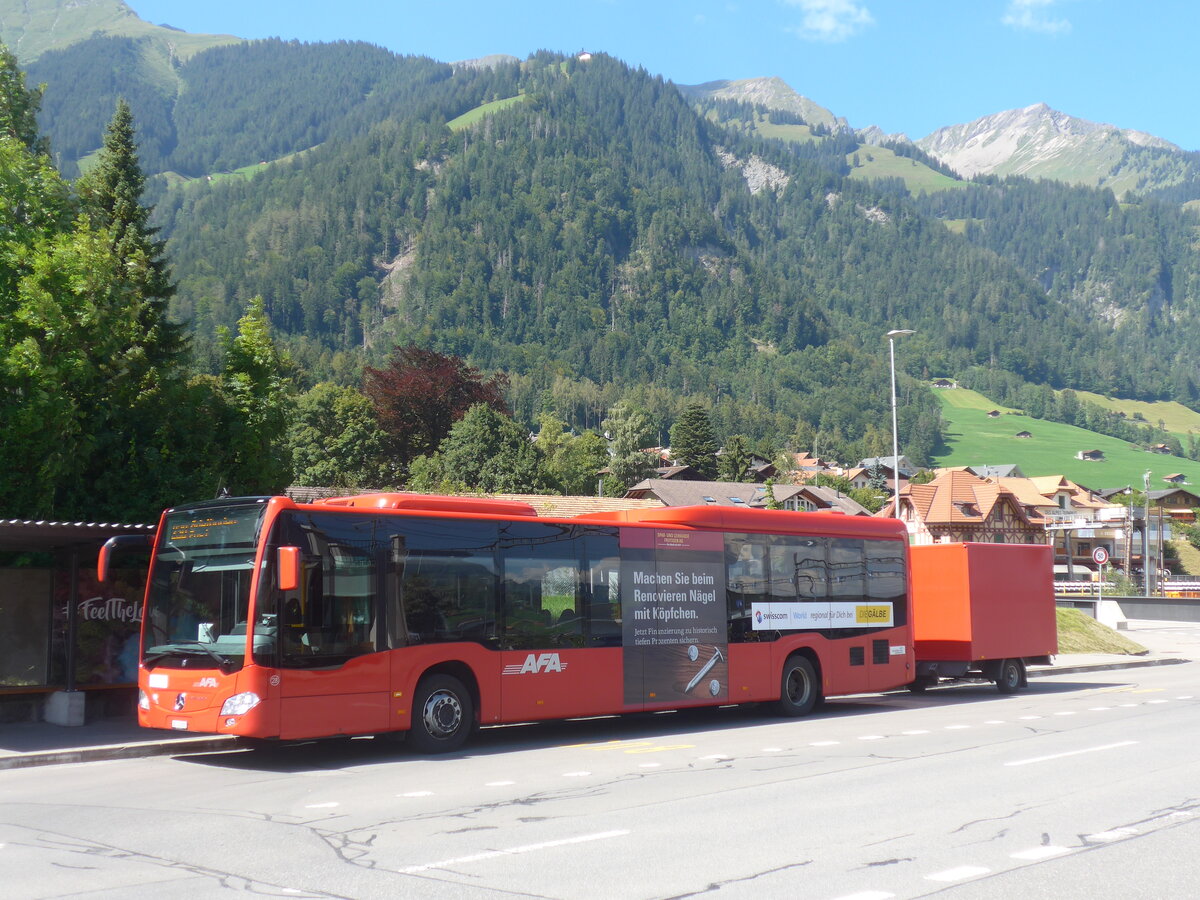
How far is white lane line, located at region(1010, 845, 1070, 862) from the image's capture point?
7875 mm

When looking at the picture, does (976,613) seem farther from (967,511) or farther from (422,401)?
(967,511)

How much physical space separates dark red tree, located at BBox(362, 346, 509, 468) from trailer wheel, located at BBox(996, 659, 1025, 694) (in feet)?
248

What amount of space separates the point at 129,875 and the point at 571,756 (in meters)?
6.79

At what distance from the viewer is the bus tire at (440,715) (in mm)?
13469

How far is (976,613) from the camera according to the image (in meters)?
21.4

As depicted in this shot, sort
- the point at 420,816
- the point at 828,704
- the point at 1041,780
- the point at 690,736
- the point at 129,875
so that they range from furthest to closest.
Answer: the point at 828,704, the point at 690,736, the point at 1041,780, the point at 420,816, the point at 129,875

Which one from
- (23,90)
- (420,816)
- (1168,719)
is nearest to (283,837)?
(420,816)

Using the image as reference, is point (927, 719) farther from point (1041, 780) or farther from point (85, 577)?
point (85, 577)

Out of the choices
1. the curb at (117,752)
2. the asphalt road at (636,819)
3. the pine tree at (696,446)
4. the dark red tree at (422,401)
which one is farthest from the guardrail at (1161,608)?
the pine tree at (696,446)

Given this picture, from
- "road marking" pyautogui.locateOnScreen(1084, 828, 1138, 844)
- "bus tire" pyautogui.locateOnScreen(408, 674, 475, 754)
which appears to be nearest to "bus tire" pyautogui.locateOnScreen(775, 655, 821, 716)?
"bus tire" pyautogui.locateOnScreen(408, 674, 475, 754)

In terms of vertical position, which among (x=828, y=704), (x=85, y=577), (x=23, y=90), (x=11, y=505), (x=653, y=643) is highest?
(x=23, y=90)

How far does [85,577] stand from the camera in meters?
16.5

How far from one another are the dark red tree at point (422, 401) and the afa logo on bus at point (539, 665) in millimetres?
81738

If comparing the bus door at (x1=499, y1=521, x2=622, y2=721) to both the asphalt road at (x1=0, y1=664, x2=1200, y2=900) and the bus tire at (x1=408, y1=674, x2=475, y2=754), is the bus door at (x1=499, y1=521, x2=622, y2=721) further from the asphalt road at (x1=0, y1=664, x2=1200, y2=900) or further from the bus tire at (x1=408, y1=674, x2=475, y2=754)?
the asphalt road at (x1=0, y1=664, x2=1200, y2=900)
